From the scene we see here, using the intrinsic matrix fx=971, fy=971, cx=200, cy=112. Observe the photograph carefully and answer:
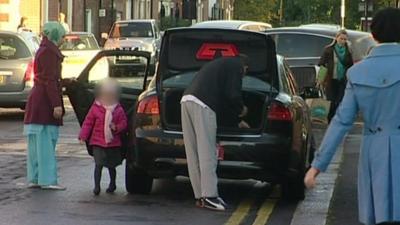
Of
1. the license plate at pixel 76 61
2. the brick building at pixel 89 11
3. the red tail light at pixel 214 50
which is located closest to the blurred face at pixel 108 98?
the red tail light at pixel 214 50

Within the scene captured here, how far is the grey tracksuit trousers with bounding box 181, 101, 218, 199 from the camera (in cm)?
879

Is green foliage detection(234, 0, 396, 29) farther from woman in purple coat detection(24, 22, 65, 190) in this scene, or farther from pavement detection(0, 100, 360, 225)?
woman in purple coat detection(24, 22, 65, 190)

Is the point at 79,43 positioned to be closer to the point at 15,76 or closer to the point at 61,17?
the point at 15,76

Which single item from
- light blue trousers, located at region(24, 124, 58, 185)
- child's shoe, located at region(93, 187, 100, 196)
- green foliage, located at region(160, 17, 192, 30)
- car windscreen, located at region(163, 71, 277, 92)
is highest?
car windscreen, located at region(163, 71, 277, 92)

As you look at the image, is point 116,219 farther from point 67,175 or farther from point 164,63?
point 67,175

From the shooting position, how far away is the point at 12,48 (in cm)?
1834

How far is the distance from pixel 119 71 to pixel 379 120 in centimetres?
644

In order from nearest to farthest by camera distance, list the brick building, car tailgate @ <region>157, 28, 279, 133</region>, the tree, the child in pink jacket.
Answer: car tailgate @ <region>157, 28, 279, 133</region>
the child in pink jacket
the brick building
the tree

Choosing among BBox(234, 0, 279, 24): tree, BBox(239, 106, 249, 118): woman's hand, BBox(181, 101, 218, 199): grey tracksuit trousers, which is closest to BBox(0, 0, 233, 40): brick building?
BBox(234, 0, 279, 24): tree

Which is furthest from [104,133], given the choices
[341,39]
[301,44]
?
[301,44]

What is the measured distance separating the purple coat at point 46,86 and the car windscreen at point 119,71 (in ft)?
2.62

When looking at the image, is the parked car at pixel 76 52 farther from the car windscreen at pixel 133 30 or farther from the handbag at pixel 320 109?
the handbag at pixel 320 109

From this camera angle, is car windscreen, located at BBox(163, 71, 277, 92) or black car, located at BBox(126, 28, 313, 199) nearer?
black car, located at BBox(126, 28, 313, 199)

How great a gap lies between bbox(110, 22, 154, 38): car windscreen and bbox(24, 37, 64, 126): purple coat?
2554cm
